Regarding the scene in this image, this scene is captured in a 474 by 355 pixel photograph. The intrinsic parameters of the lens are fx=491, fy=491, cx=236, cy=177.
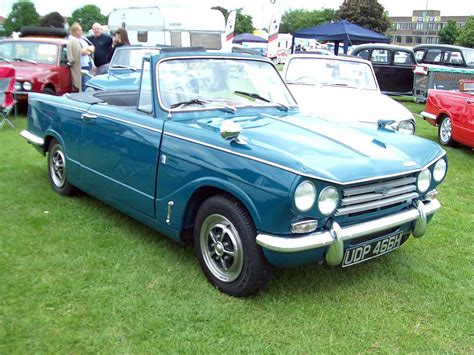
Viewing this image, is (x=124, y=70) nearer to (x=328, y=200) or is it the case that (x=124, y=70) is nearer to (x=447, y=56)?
(x=328, y=200)

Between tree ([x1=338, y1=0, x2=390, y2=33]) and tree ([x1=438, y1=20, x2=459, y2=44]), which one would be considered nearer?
tree ([x1=338, y1=0, x2=390, y2=33])

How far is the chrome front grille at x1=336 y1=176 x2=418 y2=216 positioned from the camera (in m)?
3.10

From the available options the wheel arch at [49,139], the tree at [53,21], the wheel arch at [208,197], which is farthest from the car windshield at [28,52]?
the tree at [53,21]

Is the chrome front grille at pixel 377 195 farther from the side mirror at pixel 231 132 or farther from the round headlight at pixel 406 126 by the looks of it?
the round headlight at pixel 406 126

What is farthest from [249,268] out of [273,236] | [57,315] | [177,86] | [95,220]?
[95,220]

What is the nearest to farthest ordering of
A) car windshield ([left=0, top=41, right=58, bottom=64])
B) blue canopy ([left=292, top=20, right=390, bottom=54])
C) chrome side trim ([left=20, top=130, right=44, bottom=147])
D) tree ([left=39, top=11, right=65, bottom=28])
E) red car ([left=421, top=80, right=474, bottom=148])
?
chrome side trim ([left=20, top=130, right=44, bottom=147]), red car ([left=421, top=80, right=474, bottom=148]), car windshield ([left=0, top=41, right=58, bottom=64]), blue canopy ([left=292, top=20, right=390, bottom=54]), tree ([left=39, top=11, right=65, bottom=28])

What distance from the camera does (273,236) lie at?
298cm

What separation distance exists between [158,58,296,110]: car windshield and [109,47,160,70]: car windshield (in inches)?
228

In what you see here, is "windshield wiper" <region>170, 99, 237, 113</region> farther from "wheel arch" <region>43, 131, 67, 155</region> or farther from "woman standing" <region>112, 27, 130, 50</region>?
"woman standing" <region>112, 27, 130, 50</region>

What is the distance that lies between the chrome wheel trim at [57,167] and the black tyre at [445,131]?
6.69 metres

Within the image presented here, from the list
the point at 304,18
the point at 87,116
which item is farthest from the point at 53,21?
the point at 304,18

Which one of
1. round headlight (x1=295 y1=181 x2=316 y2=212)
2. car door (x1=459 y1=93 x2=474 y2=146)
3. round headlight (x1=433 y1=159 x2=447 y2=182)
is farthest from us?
car door (x1=459 y1=93 x2=474 y2=146)

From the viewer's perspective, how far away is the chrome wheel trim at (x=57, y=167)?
531 centimetres

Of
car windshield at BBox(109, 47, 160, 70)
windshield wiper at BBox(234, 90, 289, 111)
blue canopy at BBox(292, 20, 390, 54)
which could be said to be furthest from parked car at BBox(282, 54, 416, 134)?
blue canopy at BBox(292, 20, 390, 54)
